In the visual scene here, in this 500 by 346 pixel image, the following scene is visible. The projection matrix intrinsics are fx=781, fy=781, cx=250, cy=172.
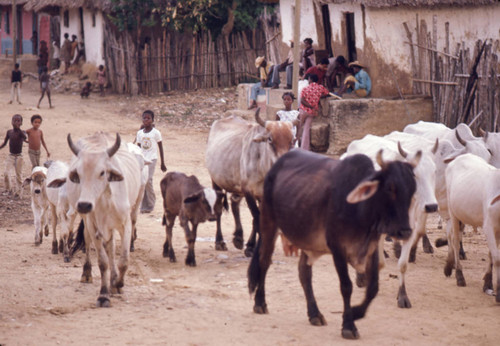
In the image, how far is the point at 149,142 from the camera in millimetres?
11828

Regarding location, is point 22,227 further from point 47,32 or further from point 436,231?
point 47,32

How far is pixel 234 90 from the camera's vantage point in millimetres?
25562

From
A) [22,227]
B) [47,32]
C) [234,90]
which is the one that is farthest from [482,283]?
[47,32]

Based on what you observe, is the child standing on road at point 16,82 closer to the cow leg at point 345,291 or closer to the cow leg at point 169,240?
the cow leg at point 169,240

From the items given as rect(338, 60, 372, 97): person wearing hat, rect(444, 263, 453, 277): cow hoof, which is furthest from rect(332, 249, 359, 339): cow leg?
rect(338, 60, 372, 97): person wearing hat

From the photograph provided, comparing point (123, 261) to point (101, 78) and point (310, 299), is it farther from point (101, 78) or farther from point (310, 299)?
point (101, 78)

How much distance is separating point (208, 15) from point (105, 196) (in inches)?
755

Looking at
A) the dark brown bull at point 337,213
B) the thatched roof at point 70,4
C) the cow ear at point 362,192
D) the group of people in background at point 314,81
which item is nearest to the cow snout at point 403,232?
the dark brown bull at point 337,213

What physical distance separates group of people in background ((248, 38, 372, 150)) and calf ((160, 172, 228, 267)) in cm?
471

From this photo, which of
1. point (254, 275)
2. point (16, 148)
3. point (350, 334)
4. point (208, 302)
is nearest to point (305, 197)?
point (254, 275)

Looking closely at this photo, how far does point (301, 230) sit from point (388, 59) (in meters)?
9.45

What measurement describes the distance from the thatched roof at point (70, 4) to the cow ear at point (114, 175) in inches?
802

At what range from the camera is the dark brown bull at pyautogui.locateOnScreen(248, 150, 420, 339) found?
19.6 feet

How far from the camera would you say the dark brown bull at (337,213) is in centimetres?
598
